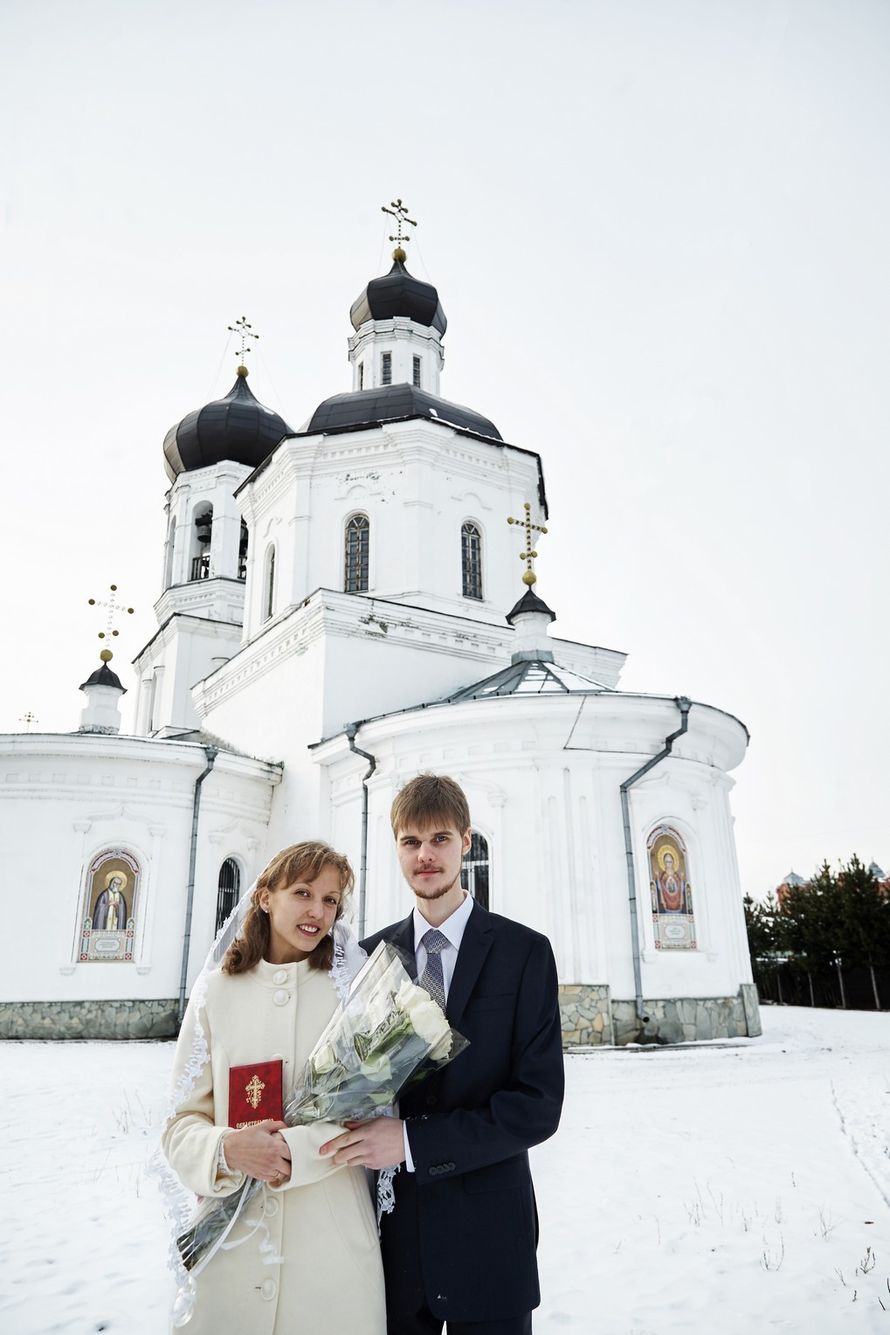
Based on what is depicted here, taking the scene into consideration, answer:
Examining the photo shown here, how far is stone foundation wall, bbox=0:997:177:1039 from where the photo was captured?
43.0 feet

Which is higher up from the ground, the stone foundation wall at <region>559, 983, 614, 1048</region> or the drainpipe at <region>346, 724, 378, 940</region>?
the drainpipe at <region>346, 724, 378, 940</region>

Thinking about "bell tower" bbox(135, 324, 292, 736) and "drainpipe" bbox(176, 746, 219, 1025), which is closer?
"drainpipe" bbox(176, 746, 219, 1025)

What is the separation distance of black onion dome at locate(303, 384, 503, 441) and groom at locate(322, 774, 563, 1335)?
16.4 metres

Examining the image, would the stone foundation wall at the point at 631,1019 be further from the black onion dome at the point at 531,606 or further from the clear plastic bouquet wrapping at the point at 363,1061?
the clear plastic bouquet wrapping at the point at 363,1061

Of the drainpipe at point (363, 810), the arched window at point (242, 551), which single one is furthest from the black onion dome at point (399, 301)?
the drainpipe at point (363, 810)

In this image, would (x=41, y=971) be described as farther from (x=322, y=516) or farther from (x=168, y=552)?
(x=168, y=552)

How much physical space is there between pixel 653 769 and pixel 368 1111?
11109mm

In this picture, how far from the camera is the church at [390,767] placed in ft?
40.5

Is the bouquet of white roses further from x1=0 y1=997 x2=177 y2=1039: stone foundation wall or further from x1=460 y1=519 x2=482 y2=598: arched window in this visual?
x1=460 y1=519 x2=482 y2=598: arched window

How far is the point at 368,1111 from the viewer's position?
7.06 feet

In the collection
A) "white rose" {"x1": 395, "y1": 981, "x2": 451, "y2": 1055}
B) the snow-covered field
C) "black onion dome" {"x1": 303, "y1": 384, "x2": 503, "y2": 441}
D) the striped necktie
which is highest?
"black onion dome" {"x1": 303, "y1": 384, "x2": 503, "y2": 441}

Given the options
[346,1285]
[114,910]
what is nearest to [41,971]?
[114,910]

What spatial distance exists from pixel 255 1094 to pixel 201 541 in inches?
954

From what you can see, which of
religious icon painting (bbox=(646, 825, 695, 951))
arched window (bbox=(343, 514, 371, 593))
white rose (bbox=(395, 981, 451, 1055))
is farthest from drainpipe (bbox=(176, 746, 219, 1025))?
white rose (bbox=(395, 981, 451, 1055))
